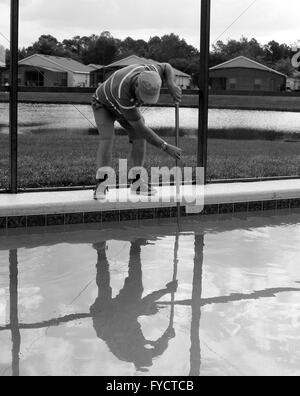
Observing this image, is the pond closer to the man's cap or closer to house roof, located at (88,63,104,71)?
house roof, located at (88,63,104,71)

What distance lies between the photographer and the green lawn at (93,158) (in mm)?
7070

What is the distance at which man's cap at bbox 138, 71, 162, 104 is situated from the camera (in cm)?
485

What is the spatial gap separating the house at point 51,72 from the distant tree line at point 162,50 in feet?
0.88

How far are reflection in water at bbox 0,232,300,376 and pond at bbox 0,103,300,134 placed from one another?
3.83 meters

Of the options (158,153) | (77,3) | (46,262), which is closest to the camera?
(46,262)

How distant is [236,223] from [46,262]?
2134mm

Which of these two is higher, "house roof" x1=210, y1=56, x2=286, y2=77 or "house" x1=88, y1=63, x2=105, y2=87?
"house roof" x1=210, y1=56, x2=286, y2=77

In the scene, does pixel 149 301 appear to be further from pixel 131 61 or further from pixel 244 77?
pixel 244 77

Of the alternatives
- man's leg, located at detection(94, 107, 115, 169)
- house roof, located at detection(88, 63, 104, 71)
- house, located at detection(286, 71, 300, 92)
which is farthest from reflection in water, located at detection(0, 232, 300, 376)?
house, located at detection(286, 71, 300, 92)

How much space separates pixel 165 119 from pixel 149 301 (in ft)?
18.9

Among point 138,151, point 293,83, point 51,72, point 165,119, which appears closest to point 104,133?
point 138,151
